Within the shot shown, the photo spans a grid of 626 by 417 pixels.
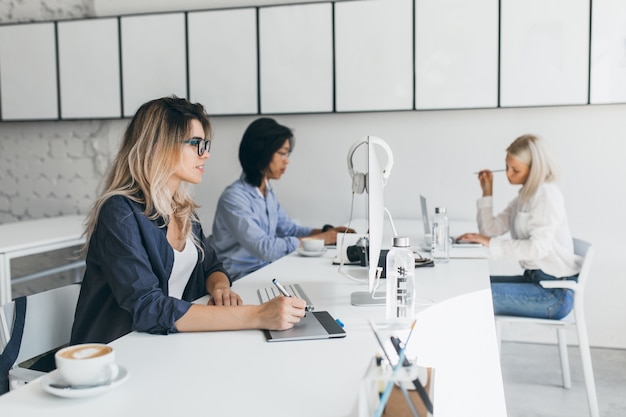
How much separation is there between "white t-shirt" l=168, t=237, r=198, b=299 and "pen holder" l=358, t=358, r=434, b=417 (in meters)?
1.12

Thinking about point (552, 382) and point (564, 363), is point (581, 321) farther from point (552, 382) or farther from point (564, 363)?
point (552, 382)

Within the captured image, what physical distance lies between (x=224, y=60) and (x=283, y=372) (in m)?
3.12

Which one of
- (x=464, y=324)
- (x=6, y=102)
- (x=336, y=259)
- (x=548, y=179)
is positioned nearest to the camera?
(x=464, y=324)

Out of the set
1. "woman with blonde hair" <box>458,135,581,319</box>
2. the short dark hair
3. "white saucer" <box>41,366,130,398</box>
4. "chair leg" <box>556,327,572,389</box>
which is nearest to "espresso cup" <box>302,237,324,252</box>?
the short dark hair

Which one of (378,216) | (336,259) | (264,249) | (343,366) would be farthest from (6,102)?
(343,366)

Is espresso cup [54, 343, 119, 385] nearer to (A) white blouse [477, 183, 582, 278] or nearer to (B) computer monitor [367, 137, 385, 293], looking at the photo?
(B) computer monitor [367, 137, 385, 293]

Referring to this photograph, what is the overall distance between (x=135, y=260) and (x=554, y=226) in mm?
1915

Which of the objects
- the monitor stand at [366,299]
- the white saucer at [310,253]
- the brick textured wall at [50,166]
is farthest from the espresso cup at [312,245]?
the brick textured wall at [50,166]

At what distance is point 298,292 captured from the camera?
1.83m

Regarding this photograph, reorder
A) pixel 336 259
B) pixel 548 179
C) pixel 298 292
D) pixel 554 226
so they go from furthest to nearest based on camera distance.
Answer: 1. pixel 548 179
2. pixel 554 226
3. pixel 336 259
4. pixel 298 292

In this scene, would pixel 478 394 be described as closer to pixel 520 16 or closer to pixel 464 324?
pixel 464 324

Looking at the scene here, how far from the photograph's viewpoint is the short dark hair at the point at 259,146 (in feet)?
9.95

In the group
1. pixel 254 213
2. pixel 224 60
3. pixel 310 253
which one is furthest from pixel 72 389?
pixel 224 60

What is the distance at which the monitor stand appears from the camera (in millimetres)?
1686
